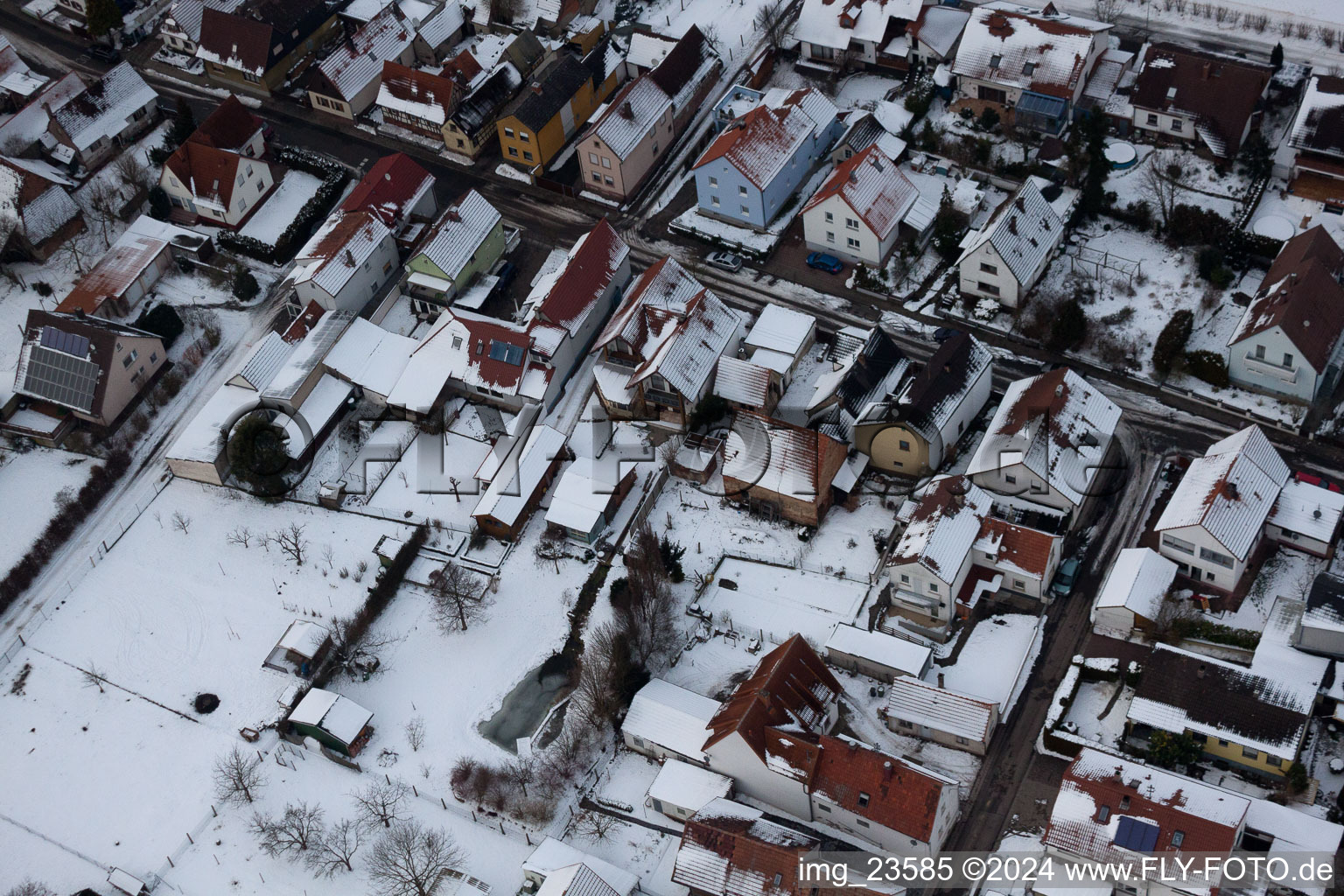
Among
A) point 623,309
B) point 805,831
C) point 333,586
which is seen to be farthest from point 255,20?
point 805,831

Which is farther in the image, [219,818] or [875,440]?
[875,440]

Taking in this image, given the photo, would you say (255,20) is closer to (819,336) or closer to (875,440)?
(819,336)

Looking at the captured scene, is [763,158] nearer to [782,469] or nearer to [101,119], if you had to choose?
[782,469]

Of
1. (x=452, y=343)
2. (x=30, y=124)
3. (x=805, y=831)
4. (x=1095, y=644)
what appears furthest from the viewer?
(x=30, y=124)

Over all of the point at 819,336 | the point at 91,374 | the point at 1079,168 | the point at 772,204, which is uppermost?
the point at 1079,168

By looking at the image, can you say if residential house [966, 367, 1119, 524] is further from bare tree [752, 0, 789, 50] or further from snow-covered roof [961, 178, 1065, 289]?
bare tree [752, 0, 789, 50]

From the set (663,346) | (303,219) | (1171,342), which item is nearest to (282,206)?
(303,219)

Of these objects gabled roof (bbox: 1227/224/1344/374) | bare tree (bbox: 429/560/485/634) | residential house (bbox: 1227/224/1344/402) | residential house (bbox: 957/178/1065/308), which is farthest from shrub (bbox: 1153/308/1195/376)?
bare tree (bbox: 429/560/485/634)
